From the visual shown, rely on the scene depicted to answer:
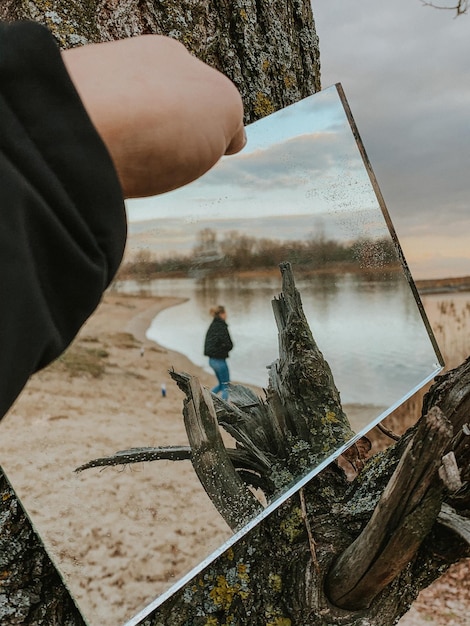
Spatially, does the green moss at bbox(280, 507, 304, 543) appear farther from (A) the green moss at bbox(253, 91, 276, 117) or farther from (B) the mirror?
(A) the green moss at bbox(253, 91, 276, 117)

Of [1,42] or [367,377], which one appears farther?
[367,377]

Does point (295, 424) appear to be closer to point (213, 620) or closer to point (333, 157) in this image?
point (213, 620)

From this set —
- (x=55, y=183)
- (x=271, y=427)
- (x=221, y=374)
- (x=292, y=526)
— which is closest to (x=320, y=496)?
(x=292, y=526)

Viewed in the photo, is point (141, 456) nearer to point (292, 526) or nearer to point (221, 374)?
point (221, 374)

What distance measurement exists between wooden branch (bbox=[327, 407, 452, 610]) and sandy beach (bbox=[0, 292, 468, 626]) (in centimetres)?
23

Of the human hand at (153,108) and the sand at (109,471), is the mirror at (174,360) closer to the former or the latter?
the sand at (109,471)

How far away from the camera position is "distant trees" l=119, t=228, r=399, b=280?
0.66 metres

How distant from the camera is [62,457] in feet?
2.01

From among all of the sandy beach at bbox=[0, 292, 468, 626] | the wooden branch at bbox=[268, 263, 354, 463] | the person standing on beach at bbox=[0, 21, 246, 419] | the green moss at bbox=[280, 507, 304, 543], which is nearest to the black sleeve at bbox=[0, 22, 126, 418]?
the person standing on beach at bbox=[0, 21, 246, 419]

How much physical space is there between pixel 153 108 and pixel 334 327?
1.65 feet

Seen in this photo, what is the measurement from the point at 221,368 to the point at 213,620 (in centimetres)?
30

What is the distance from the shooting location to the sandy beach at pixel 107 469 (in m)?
0.61

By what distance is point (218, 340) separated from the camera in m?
0.69

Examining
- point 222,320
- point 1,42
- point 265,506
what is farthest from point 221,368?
point 1,42
